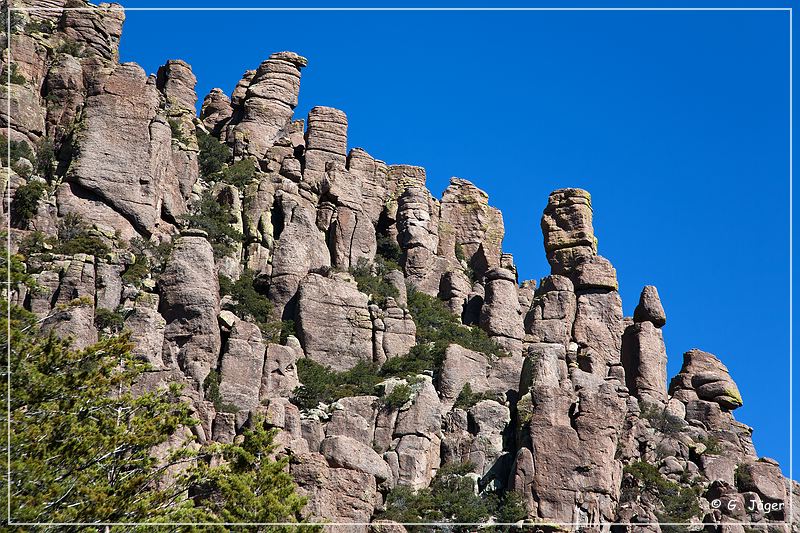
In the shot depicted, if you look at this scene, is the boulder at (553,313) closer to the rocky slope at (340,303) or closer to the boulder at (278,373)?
the rocky slope at (340,303)

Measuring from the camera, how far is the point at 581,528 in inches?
2469

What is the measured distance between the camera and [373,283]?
259 ft

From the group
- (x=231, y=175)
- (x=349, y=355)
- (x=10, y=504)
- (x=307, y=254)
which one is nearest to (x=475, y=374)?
(x=349, y=355)

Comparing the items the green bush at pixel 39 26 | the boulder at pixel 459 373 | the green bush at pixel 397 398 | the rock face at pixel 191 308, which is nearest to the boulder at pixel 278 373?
the rock face at pixel 191 308

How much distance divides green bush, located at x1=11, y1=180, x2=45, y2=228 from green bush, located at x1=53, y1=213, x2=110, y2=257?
1.39 metres

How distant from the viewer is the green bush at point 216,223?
77375mm

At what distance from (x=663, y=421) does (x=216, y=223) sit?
76.0 feet

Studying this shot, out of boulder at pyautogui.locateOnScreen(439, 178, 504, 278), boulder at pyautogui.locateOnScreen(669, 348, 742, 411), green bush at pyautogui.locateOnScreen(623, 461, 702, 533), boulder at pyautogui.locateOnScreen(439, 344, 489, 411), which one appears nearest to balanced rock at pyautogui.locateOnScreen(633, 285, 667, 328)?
boulder at pyautogui.locateOnScreen(669, 348, 742, 411)

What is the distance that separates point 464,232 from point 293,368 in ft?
80.2

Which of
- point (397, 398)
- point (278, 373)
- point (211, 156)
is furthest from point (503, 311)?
point (211, 156)

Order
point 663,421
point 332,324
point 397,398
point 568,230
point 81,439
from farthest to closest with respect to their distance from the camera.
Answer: point 568,230 < point 663,421 < point 332,324 < point 397,398 < point 81,439

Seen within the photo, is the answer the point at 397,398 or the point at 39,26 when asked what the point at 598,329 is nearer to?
the point at 397,398

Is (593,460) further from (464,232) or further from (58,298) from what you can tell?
(464,232)

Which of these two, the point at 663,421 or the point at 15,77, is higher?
the point at 15,77
